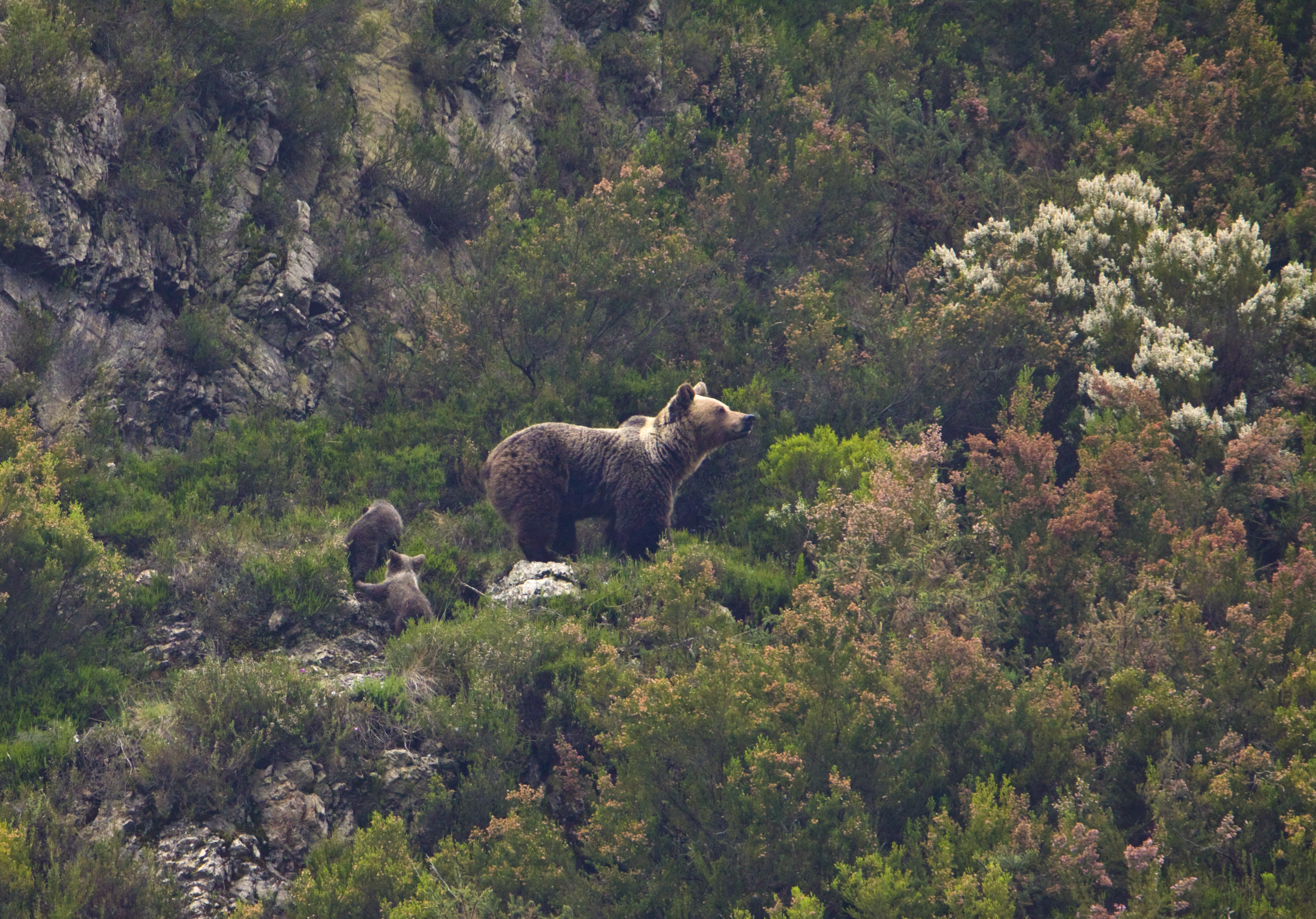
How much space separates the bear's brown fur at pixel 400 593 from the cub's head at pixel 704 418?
2975mm

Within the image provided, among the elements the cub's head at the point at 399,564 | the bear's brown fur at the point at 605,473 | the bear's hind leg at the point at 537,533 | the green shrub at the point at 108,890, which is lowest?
the green shrub at the point at 108,890

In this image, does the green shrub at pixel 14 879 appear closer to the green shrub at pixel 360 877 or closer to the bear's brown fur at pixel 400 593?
the green shrub at pixel 360 877

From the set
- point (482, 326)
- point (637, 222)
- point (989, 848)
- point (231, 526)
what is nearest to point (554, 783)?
point (989, 848)

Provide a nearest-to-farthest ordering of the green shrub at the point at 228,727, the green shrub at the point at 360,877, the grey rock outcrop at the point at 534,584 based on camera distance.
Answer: the green shrub at the point at 360,877, the green shrub at the point at 228,727, the grey rock outcrop at the point at 534,584

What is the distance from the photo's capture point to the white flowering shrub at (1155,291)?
11570mm

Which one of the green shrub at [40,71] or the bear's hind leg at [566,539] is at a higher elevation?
the green shrub at [40,71]

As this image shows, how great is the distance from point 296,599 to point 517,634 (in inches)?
76.1

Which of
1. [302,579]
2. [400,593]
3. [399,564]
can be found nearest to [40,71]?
[302,579]

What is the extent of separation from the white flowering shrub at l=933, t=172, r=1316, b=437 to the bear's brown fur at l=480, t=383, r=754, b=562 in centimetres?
377

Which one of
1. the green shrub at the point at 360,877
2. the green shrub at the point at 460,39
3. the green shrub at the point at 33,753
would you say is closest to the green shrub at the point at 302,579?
the green shrub at the point at 33,753

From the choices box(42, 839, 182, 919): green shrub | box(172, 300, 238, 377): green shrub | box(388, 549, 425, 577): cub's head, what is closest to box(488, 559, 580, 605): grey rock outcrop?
box(388, 549, 425, 577): cub's head

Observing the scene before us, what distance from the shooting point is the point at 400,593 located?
10.2 m

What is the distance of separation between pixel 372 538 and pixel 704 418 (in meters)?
3.39

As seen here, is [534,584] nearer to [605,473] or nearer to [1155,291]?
[605,473]
